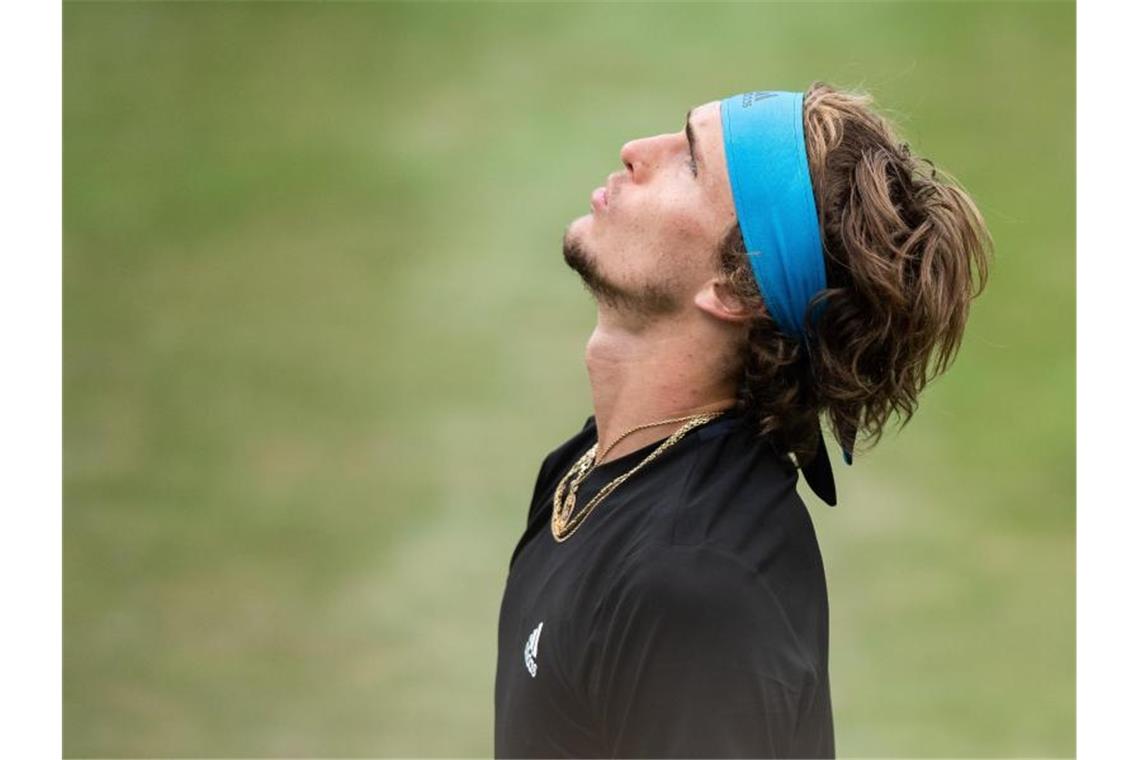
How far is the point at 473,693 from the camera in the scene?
5461mm

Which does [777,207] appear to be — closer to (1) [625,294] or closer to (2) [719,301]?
(2) [719,301]

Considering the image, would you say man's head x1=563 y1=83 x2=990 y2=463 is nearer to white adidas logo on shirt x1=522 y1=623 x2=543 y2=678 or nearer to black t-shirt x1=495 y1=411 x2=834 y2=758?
black t-shirt x1=495 y1=411 x2=834 y2=758

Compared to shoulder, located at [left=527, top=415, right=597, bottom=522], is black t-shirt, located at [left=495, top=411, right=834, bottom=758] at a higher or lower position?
lower

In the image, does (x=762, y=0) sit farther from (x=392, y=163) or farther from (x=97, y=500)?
(x=97, y=500)

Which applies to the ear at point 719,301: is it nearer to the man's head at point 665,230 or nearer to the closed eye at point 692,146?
the man's head at point 665,230

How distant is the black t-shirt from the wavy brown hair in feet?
0.34

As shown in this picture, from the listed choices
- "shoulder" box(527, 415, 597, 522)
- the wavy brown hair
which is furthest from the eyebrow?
"shoulder" box(527, 415, 597, 522)

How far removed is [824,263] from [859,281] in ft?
0.20

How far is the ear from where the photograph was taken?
2.24 meters

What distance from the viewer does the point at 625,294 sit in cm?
228

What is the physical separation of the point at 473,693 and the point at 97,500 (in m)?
1.84

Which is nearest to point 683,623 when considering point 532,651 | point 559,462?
point 532,651

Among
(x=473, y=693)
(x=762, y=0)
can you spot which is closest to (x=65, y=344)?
(x=473, y=693)

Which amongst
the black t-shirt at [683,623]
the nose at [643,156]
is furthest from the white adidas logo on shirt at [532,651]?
the nose at [643,156]
